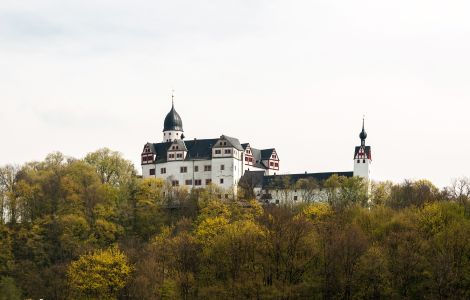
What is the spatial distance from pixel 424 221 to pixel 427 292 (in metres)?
10.0

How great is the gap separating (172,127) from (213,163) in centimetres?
1280

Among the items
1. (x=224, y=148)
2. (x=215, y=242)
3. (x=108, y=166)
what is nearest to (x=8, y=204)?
(x=108, y=166)

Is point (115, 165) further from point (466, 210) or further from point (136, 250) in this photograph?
point (466, 210)

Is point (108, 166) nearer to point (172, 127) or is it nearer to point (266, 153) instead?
point (172, 127)

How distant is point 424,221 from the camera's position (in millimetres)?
68312

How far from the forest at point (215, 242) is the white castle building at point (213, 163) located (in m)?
4.80

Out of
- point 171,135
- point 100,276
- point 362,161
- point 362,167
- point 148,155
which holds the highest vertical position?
point 171,135

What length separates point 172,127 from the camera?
406 feet

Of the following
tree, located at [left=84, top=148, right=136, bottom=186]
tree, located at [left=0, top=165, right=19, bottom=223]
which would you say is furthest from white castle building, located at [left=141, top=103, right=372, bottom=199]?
tree, located at [left=0, top=165, right=19, bottom=223]

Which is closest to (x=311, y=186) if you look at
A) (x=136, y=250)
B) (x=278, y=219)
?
(x=136, y=250)

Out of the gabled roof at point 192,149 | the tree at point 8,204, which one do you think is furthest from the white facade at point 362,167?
the tree at point 8,204

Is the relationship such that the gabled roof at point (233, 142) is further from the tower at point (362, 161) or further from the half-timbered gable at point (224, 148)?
the tower at point (362, 161)

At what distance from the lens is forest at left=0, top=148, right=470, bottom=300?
59.8 m

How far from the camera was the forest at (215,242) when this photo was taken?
59750mm
